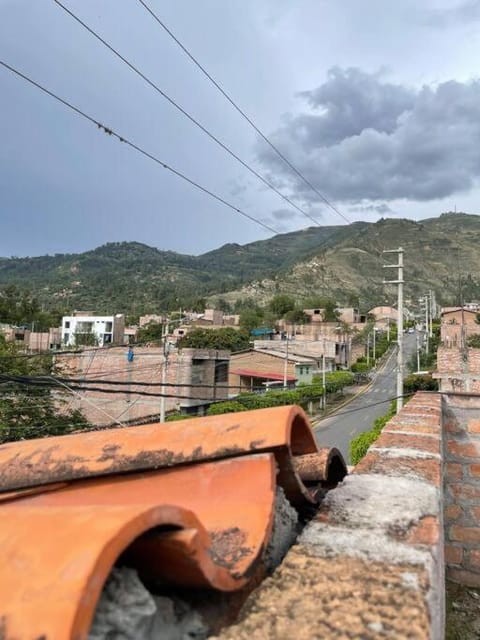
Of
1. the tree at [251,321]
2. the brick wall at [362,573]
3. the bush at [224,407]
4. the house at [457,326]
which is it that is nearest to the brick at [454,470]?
the brick wall at [362,573]

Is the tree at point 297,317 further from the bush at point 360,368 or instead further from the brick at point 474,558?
the brick at point 474,558

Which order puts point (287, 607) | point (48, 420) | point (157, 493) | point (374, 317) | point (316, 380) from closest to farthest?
point (287, 607)
point (157, 493)
point (48, 420)
point (316, 380)
point (374, 317)

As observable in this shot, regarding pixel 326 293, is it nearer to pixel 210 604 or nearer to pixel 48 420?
pixel 48 420

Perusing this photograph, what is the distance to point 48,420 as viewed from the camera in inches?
701

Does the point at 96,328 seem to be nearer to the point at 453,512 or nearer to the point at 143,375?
the point at 143,375

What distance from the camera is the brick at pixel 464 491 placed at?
9.39 feet

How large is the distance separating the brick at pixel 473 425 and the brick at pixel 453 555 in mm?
933

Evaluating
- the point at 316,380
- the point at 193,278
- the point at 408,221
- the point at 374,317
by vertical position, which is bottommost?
the point at 316,380

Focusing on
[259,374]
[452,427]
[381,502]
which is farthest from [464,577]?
[259,374]

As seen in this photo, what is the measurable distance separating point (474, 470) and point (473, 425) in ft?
1.34

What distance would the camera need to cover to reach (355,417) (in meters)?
32.5

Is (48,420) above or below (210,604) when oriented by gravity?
below

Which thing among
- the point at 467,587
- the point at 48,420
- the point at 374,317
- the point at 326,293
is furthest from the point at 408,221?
the point at 467,587

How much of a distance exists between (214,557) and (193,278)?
159 m
